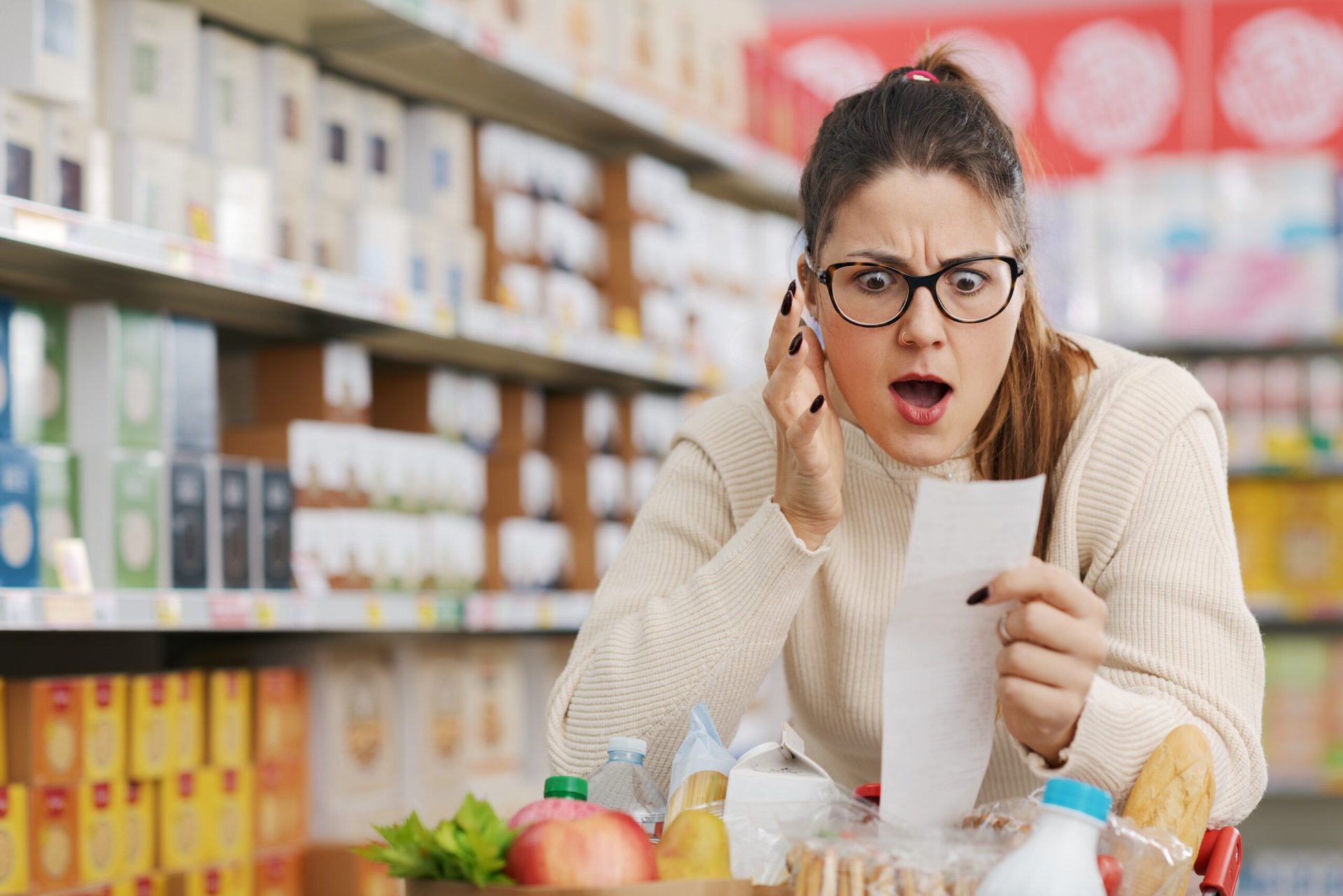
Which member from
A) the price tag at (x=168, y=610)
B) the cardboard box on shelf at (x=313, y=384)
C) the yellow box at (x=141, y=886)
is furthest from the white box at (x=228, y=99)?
the yellow box at (x=141, y=886)

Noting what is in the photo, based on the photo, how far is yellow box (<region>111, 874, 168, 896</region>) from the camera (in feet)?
7.52

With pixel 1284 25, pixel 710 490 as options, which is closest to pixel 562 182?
pixel 710 490

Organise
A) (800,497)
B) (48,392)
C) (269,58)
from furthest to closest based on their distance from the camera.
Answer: (269,58), (48,392), (800,497)

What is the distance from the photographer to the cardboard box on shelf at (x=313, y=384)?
9.10ft

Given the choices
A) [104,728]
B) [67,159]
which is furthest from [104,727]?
[67,159]

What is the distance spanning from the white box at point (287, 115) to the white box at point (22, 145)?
0.51 m

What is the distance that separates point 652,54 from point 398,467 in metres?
1.27

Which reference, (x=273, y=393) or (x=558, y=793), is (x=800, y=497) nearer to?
(x=558, y=793)

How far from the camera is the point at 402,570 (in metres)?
2.87

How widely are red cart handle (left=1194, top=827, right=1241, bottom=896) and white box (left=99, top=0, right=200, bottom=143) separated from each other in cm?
181

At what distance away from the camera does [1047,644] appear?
1.05 meters

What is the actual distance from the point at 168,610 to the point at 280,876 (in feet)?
2.13

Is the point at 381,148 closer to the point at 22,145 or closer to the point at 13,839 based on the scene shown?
the point at 22,145

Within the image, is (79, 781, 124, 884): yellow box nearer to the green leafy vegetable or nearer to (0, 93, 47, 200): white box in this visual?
(0, 93, 47, 200): white box
